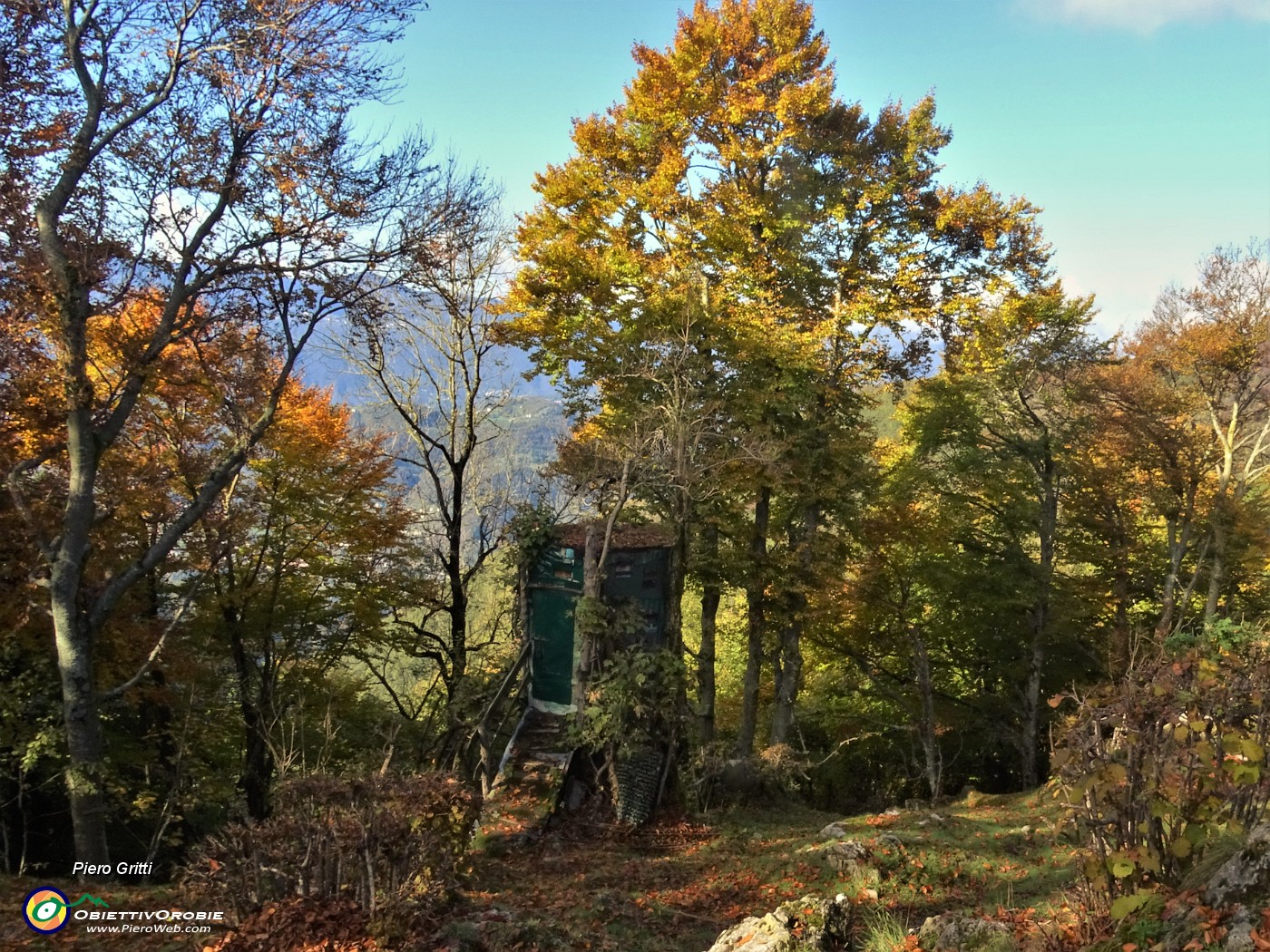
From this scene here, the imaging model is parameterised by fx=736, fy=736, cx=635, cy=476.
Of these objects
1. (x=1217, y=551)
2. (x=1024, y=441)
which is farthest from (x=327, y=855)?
(x=1217, y=551)

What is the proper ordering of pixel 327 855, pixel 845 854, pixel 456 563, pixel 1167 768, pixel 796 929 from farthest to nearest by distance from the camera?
pixel 456 563
pixel 845 854
pixel 327 855
pixel 796 929
pixel 1167 768

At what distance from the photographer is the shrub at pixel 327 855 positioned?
494 cm

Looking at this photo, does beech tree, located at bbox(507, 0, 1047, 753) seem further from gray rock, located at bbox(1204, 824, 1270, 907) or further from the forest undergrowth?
gray rock, located at bbox(1204, 824, 1270, 907)

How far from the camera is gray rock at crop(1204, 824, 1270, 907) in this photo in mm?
3361

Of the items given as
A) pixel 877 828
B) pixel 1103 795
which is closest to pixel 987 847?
pixel 877 828

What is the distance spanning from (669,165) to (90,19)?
9.49 meters

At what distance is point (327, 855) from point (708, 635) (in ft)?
34.5

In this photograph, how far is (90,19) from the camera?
8242mm

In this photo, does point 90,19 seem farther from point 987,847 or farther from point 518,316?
point 987,847

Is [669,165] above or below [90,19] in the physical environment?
above

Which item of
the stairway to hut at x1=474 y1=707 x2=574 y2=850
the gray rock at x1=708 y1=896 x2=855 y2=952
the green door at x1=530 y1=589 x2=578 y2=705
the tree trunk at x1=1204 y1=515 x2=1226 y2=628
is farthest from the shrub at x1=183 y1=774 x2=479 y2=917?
the tree trunk at x1=1204 y1=515 x2=1226 y2=628

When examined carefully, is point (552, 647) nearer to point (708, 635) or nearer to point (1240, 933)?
point (708, 635)

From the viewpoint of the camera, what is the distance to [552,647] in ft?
38.9

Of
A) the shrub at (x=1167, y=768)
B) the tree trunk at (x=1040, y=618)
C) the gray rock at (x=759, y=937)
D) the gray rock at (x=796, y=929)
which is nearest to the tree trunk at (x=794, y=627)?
the tree trunk at (x=1040, y=618)
